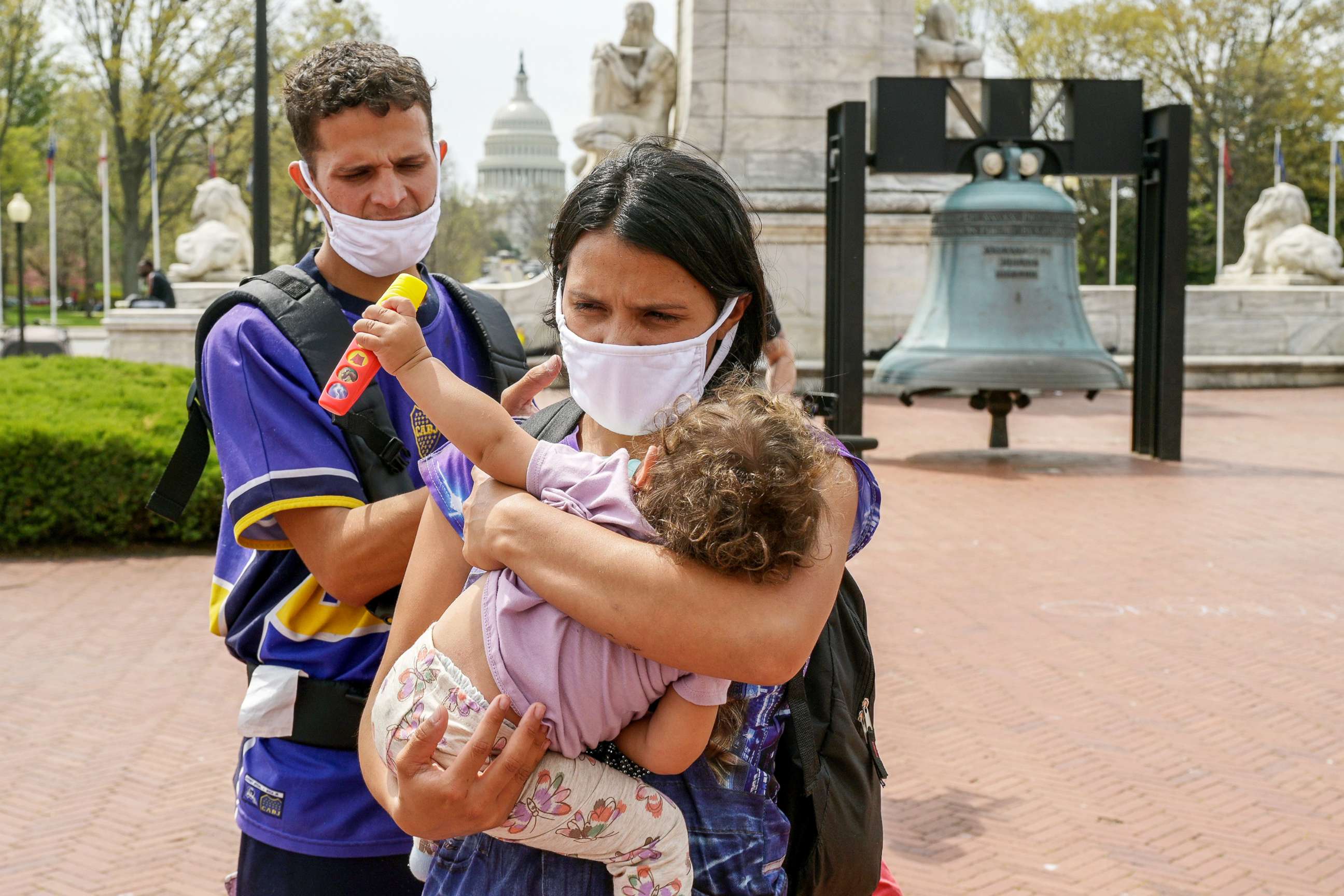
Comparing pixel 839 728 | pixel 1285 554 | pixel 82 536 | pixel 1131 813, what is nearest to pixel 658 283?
pixel 839 728

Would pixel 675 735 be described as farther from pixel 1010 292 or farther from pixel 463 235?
pixel 463 235

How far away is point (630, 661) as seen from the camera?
1628 millimetres

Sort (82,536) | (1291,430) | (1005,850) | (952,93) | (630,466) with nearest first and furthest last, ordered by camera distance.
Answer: (630,466)
(1005,850)
(82,536)
(952,93)
(1291,430)

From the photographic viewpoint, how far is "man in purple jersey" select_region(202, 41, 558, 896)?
2.10 m

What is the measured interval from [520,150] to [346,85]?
12621 centimetres

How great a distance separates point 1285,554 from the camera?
350 inches

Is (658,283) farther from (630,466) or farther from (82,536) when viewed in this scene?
(82,536)

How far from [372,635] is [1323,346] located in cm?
2266

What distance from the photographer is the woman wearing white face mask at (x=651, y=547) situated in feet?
5.18

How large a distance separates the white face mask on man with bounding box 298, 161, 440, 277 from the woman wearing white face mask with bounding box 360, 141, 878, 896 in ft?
1.79

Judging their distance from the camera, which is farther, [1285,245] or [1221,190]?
[1221,190]

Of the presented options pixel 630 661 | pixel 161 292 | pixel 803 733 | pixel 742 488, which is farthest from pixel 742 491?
pixel 161 292

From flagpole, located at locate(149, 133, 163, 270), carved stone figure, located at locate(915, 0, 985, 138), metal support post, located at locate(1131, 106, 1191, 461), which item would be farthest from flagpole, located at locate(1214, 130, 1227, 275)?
flagpole, located at locate(149, 133, 163, 270)

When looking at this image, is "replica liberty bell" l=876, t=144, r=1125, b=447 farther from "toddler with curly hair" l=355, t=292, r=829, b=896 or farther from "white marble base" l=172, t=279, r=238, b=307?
"white marble base" l=172, t=279, r=238, b=307
